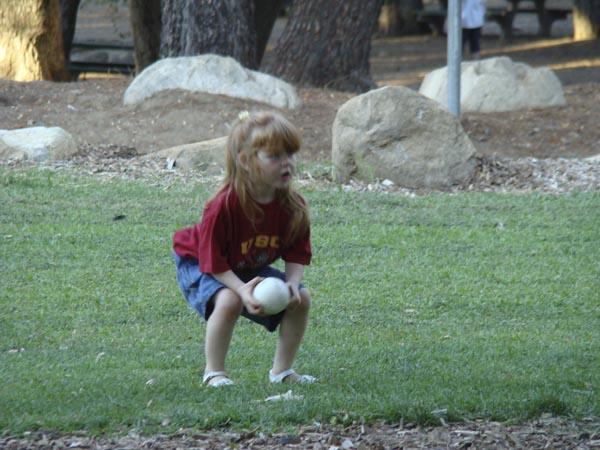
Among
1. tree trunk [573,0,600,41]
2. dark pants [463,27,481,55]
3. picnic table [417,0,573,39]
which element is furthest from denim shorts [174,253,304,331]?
picnic table [417,0,573,39]

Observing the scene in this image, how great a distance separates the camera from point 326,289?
629 cm

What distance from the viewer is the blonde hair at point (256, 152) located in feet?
13.3

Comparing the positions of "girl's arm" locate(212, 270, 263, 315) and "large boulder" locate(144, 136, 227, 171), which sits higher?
"girl's arm" locate(212, 270, 263, 315)

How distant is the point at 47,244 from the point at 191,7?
5.91m

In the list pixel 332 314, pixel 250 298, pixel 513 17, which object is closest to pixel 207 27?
pixel 332 314

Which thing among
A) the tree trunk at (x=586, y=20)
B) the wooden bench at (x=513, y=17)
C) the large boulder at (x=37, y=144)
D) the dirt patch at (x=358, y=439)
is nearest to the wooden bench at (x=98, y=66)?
the large boulder at (x=37, y=144)

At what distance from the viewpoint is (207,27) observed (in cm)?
1261

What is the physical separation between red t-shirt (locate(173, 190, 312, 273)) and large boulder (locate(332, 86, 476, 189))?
204 inches

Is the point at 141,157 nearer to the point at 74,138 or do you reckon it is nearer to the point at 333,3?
the point at 74,138

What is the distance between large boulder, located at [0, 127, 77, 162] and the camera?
9766 millimetres

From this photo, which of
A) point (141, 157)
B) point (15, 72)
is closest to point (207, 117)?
point (141, 157)

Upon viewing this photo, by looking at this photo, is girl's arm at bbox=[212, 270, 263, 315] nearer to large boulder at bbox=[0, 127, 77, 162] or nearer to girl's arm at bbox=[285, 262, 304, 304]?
girl's arm at bbox=[285, 262, 304, 304]

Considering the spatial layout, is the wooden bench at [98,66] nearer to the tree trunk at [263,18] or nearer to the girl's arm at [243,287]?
the tree trunk at [263,18]

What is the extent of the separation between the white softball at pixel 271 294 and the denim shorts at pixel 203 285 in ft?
0.72
